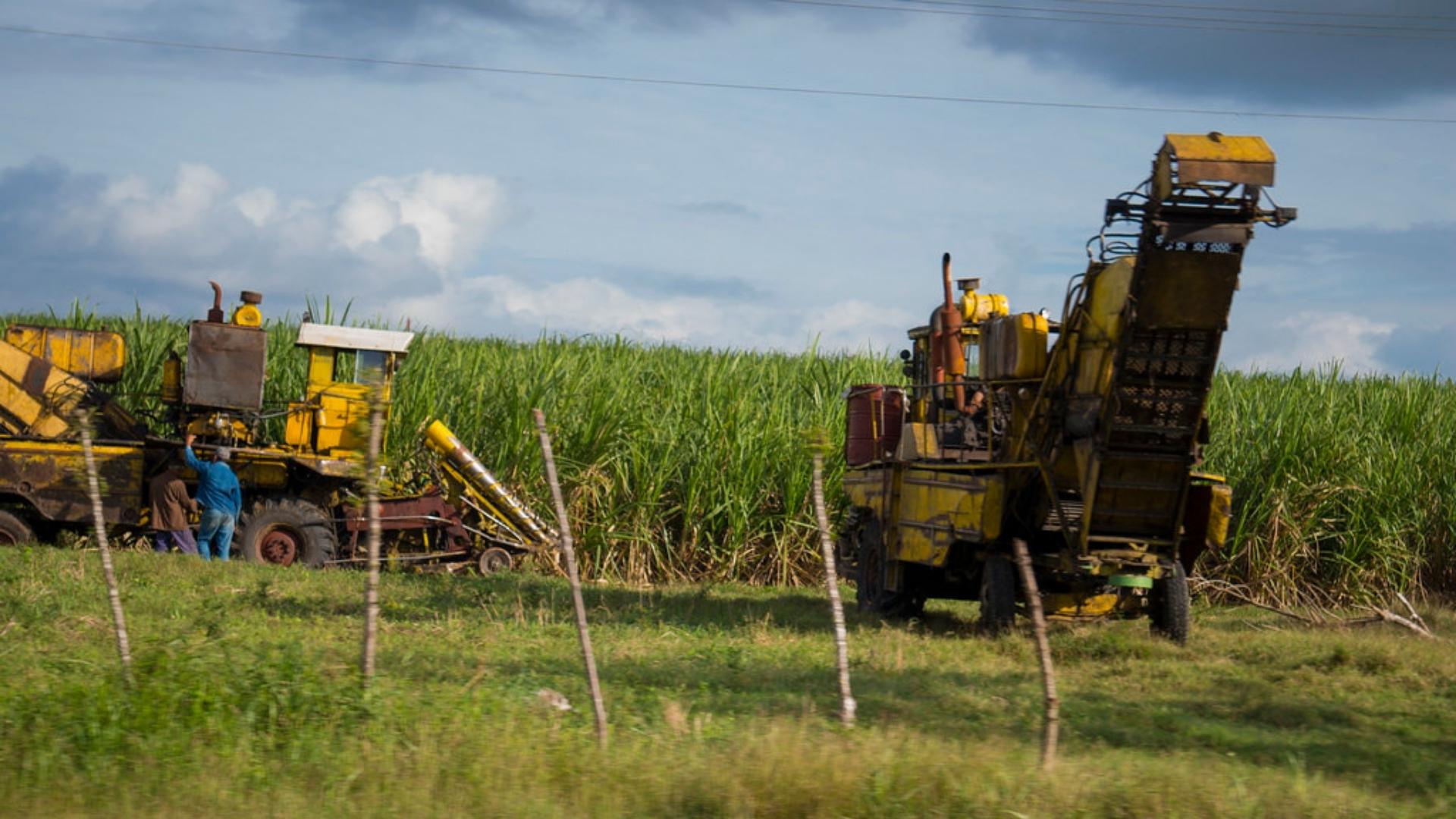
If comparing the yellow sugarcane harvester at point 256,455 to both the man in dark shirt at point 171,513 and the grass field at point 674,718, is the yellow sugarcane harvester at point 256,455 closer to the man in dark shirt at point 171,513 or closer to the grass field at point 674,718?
the man in dark shirt at point 171,513

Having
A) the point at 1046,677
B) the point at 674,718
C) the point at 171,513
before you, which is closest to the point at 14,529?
the point at 171,513

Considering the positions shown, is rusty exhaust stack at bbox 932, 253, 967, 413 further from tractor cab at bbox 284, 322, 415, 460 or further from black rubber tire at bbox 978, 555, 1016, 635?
tractor cab at bbox 284, 322, 415, 460

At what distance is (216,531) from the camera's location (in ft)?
59.2

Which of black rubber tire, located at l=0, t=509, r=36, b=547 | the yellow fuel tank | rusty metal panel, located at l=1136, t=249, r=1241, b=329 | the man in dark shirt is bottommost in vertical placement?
black rubber tire, located at l=0, t=509, r=36, b=547

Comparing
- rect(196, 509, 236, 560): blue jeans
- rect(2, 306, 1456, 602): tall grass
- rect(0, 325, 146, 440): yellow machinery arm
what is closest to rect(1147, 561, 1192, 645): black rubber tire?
rect(2, 306, 1456, 602): tall grass

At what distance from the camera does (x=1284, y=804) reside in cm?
657

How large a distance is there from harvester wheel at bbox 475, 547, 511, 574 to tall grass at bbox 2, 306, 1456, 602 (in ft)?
3.22

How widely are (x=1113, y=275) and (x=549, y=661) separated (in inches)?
206

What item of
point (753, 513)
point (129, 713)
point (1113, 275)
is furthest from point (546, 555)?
point (129, 713)

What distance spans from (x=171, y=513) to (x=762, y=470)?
7.24 meters

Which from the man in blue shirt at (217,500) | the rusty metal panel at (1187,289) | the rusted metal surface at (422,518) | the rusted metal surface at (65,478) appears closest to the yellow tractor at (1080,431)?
the rusty metal panel at (1187,289)

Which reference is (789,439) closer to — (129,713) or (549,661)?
(549,661)

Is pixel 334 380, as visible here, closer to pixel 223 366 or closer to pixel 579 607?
pixel 223 366

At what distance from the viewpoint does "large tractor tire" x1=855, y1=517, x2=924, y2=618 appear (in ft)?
49.6
